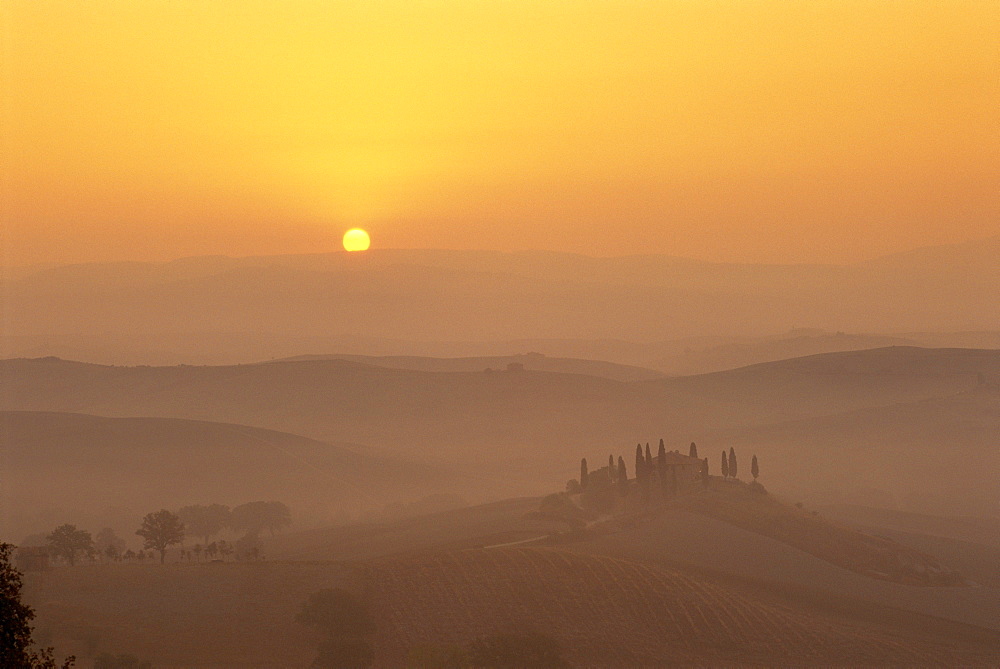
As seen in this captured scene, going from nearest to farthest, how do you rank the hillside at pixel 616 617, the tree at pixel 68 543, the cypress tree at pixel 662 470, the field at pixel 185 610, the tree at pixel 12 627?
the tree at pixel 12 627 < the field at pixel 185 610 < the hillside at pixel 616 617 < the tree at pixel 68 543 < the cypress tree at pixel 662 470

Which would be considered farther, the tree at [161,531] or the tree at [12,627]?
the tree at [161,531]

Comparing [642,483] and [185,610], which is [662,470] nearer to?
[642,483]

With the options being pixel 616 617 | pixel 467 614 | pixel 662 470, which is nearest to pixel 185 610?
pixel 467 614

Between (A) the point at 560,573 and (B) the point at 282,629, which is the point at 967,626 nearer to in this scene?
(A) the point at 560,573

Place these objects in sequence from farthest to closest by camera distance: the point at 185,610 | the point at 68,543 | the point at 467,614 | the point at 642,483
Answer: the point at 642,483 → the point at 68,543 → the point at 185,610 → the point at 467,614

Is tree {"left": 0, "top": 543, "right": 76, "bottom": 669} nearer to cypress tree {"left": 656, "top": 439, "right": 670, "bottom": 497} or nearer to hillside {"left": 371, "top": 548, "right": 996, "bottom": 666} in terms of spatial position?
hillside {"left": 371, "top": 548, "right": 996, "bottom": 666}

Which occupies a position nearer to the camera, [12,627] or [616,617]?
[12,627]

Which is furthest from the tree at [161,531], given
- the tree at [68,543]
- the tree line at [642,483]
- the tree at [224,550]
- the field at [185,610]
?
the tree line at [642,483]

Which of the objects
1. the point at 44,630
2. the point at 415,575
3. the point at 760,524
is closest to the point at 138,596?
the point at 44,630

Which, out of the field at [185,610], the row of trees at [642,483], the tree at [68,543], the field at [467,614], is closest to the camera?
the field at [185,610]

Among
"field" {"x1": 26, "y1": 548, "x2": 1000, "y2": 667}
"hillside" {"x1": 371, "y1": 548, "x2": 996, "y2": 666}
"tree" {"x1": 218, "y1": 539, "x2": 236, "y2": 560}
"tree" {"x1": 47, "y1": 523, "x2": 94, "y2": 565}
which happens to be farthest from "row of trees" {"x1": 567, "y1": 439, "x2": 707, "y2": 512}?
"tree" {"x1": 47, "y1": 523, "x2": 94, "y2": 565}

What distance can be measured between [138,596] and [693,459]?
87.8 metres

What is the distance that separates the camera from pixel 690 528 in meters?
148

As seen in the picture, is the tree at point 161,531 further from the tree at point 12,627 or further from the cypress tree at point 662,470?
the tree at point 12,627
